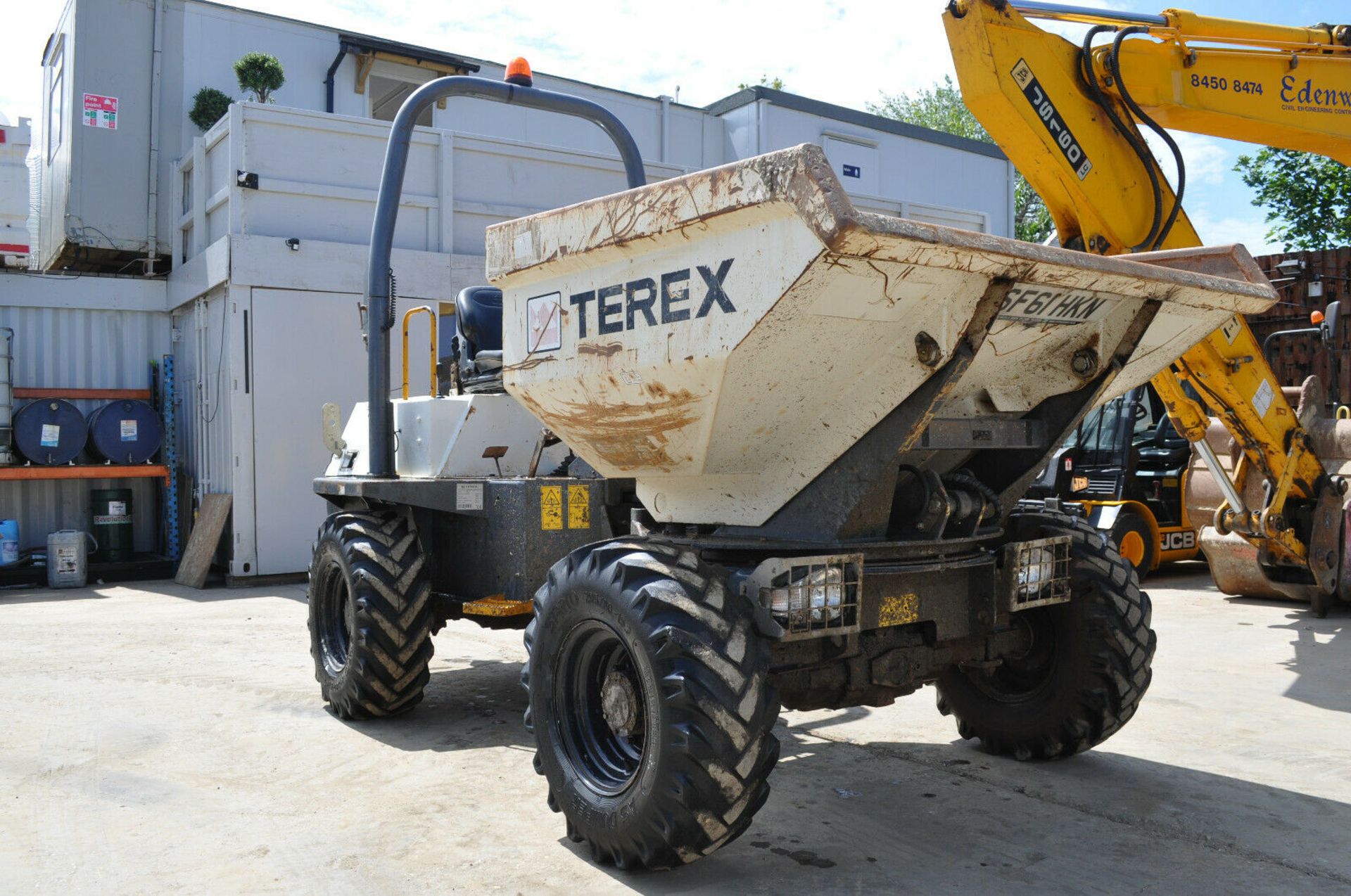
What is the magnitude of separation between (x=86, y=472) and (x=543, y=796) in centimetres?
917

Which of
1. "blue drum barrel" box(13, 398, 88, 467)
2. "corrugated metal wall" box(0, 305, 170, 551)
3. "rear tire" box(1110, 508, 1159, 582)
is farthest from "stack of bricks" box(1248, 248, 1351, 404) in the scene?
"blue drum barrel" box(13, 398, 88, 467)

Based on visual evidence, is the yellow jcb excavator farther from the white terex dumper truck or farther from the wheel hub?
the wheel hub

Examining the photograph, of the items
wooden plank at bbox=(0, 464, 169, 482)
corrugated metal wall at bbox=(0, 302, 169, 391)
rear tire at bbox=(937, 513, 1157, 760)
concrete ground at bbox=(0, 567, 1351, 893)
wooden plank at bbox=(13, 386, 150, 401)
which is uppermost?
corrugated metal wall at bbox=(0, 302, 169, 391)

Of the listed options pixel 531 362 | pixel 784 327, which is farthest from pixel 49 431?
pixel 784 327

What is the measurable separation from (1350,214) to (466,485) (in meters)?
21.6

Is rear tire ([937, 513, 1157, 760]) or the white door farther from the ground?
the white door

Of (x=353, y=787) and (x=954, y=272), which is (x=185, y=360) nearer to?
(x=353, y=787)

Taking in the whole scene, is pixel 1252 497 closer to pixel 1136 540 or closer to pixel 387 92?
pixel 1136 540

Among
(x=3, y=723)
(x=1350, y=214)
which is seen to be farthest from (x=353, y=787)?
(x=1350, y=214)

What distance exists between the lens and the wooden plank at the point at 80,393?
1203cm

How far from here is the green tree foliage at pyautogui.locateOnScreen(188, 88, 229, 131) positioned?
44.4 ft

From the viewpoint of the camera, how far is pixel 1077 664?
4.47 meters

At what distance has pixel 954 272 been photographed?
10.7 ft

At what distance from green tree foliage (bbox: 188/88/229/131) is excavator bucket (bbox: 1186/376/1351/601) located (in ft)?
37.5
